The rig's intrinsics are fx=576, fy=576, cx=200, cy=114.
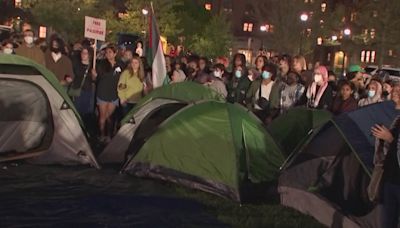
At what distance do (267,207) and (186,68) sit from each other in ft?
23.5

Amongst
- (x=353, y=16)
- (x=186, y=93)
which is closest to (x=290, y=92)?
(x=186, y=93)

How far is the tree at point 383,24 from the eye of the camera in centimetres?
5212

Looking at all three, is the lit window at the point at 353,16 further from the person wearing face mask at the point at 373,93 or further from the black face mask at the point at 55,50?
the black face mask at the point at 55,50

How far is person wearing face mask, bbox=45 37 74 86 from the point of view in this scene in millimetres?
11891

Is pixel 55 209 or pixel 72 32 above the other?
pixel 72 32

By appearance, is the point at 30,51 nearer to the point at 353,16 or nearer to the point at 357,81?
the point at 357,81

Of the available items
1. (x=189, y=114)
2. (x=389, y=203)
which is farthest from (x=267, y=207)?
(x=389, y=203)

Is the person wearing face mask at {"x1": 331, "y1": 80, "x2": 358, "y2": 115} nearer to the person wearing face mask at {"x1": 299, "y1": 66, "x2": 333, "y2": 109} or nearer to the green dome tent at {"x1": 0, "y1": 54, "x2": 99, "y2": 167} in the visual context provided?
the person wearing face mask at {"x1": 299, "y1": 66, "x2": 333, "y2": 109}

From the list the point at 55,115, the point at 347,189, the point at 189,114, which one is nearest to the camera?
the point at 347,189

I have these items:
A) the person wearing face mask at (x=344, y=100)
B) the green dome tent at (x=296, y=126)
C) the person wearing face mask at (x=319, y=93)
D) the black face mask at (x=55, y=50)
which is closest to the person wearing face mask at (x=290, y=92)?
the person wearing face mask at (x=319, y=93)

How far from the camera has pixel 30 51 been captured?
38.9ft

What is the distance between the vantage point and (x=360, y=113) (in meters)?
6.51

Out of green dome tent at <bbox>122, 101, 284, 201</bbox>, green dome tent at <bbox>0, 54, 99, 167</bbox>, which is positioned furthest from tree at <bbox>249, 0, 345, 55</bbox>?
green dome tent at <bbox>122, 101, 284, 201</bbox>

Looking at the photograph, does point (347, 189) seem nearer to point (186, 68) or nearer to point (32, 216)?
point (32, 216)
